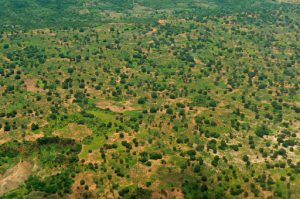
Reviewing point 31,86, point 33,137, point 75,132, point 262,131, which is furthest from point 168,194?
point 31,86

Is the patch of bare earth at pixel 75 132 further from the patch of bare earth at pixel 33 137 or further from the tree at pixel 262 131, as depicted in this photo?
the tree at pixel 262 131

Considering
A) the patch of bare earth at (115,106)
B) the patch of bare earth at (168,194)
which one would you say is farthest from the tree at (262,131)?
the patch of bare earth at (115,106)

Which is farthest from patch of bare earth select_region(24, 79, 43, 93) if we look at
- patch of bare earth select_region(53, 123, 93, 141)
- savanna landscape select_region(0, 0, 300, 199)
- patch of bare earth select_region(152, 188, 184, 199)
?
patch of bare earth select_region(152, 188, 184, 199)

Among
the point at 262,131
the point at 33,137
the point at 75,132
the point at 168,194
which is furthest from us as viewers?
the point at 262,131

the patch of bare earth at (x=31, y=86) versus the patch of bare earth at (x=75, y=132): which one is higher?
the patch of bare earth at (x=31, y=86)

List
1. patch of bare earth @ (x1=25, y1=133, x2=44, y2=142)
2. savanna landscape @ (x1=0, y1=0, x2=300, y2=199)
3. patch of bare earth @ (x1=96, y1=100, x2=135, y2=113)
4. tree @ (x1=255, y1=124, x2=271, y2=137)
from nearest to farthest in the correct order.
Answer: savanna landscape @ (x1=0, y1=0, x2=300, y2=199), patch of bare earth @ (x1=25, y1=133, x2=44, y2=142), tree @ (x1=255, y1=124, x2=271, y2=137), patch of bare earth @ (x1=96, y1=100, x2=135, y2=113)

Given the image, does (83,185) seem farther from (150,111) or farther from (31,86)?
(31,86)

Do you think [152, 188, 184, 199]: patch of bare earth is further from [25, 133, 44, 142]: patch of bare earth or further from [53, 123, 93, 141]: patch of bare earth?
[25, 133, 44, 142]: patch of bare earth

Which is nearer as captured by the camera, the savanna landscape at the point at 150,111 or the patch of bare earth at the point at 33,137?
the savanna landscape at the point at 150,111
